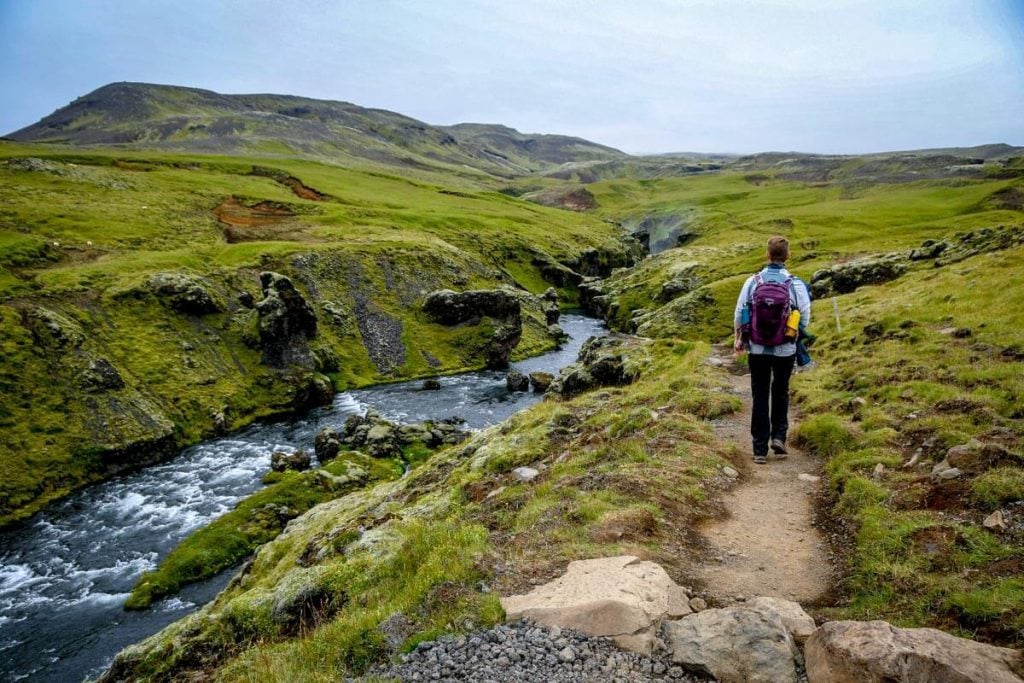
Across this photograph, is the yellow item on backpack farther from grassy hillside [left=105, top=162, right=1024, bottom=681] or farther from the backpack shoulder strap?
grassy hillside [left=105, top=162, right=1024, bottom=681]

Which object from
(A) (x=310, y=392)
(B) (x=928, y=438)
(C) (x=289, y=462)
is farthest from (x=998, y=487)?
(A) (x=310, y=392)

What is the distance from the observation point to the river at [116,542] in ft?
80.8

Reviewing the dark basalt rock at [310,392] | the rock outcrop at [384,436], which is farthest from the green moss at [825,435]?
the dark basalt rock at [310,392]

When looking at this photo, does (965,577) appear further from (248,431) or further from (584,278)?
(584,278)

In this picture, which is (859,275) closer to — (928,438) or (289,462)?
(928,438)

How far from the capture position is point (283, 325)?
203ft

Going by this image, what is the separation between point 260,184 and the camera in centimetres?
13100

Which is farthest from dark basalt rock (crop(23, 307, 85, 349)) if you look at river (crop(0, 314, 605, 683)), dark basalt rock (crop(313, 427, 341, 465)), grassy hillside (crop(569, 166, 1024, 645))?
grassy hillside (crop(569, 166, 1024, 645))

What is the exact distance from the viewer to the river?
24.6 metres

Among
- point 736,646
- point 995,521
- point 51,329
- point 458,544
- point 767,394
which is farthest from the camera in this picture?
point 51,329

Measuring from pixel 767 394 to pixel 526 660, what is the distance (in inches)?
440

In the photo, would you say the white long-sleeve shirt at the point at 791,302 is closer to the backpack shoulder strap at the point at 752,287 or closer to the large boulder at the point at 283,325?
the backpack shoulder strap at the point at 752,287

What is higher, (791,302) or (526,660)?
(791,302)

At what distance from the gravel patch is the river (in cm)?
2269
